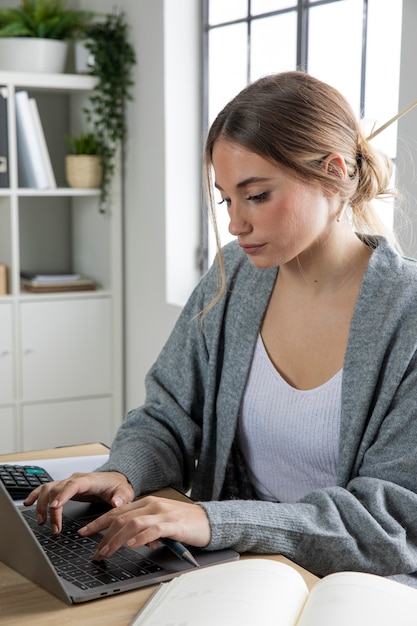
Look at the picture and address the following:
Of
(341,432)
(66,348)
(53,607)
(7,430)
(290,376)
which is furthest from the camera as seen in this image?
(66,348)

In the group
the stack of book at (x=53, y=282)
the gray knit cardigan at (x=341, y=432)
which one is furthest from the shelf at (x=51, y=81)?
the gray knit cardigan at (x=341, y=432)

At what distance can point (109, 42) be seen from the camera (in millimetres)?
3184

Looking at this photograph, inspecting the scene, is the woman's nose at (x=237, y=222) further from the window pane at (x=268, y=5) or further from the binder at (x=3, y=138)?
the binder at (x=3, y=138)

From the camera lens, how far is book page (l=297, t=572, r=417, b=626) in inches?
31.5

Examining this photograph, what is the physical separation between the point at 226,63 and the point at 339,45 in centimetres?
65

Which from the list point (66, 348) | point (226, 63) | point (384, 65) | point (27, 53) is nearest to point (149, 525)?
point (384, 65)

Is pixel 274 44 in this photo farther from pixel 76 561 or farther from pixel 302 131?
pixel 76 561

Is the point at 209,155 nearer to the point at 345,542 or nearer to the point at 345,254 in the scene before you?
the point at 345,254

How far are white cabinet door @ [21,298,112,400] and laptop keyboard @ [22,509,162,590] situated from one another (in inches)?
85.0

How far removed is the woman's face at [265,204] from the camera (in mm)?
1355

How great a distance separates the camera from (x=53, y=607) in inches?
37.4

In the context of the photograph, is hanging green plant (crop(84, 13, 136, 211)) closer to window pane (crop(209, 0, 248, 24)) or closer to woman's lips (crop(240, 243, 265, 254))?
window pane (crop(209, 0, 248, 24))

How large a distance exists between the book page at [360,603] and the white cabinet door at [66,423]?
253 cm

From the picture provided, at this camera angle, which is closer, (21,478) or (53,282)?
(21,478)
